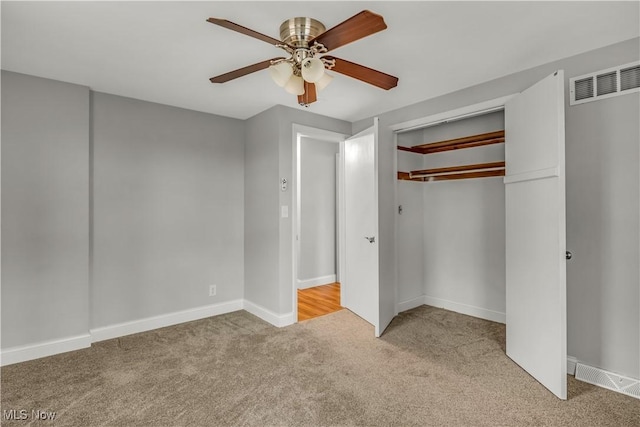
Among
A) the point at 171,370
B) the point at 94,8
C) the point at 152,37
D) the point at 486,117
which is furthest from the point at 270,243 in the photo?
the point at 486,117

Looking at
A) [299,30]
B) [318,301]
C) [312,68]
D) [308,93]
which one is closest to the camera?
[312,68]

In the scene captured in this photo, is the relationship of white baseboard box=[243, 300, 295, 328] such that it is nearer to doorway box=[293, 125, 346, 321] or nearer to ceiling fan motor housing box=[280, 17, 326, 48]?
doorway box=[293, 125, 346, 321]

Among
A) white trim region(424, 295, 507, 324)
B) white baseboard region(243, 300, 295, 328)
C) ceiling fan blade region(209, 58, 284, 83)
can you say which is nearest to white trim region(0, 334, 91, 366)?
white baseboard region(243, 300, 295, 328)

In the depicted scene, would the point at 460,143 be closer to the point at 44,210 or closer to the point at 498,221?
the point at 498,221

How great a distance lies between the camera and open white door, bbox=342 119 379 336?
11.7 feet

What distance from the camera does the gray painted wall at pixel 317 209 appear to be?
526 centimetres

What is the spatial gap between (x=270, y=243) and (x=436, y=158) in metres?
2.38

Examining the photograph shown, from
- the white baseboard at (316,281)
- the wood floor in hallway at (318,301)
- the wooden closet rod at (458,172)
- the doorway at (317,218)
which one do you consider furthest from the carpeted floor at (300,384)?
the doorway at (317,218)

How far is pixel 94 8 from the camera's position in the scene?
186 cm

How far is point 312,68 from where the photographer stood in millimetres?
1735

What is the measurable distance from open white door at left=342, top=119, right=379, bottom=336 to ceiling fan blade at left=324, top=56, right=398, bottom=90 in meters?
1.30

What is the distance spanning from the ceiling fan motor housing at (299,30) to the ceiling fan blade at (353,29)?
250mm
